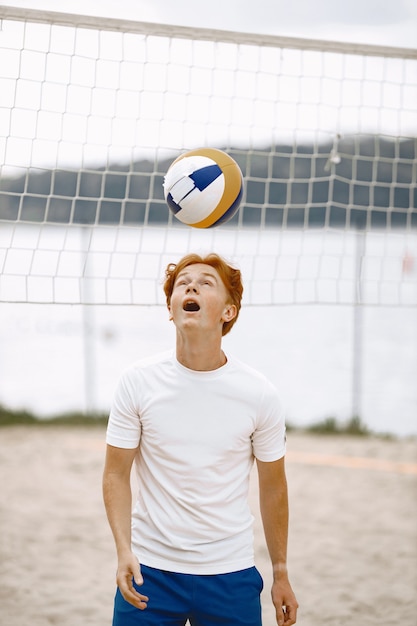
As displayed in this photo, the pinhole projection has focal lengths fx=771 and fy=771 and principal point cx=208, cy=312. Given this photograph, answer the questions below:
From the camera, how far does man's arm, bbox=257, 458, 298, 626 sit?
236 cm

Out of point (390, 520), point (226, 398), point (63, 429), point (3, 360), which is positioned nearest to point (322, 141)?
point (226, 398)

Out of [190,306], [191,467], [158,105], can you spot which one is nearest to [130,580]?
[191,467]

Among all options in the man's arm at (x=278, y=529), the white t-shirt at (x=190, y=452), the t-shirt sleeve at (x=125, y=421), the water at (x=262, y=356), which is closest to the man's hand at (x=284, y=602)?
the man's arm at (x=278, y=529)

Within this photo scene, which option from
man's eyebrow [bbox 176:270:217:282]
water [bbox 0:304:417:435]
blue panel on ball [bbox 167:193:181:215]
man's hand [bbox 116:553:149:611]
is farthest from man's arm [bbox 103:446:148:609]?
water [bbox 0:304:417:435]

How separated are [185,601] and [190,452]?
1.39ft

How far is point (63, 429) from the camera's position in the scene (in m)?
8.05

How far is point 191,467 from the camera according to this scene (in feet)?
7.39

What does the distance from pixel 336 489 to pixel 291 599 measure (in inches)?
161

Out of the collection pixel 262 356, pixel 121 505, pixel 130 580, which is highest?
pixel 121 505

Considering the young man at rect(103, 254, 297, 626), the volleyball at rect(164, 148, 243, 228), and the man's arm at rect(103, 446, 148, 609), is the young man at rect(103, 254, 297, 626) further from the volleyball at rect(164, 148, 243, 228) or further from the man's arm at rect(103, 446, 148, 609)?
the volleyball at rect(164, 148, 243, 228)

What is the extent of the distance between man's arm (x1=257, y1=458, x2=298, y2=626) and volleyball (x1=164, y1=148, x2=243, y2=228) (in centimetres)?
102

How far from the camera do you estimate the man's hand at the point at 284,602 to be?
2350 mm

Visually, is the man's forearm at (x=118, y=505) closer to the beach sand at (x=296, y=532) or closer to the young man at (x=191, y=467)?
the young man at (x=191, y=467)

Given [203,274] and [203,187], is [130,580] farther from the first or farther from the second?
[203,187]
